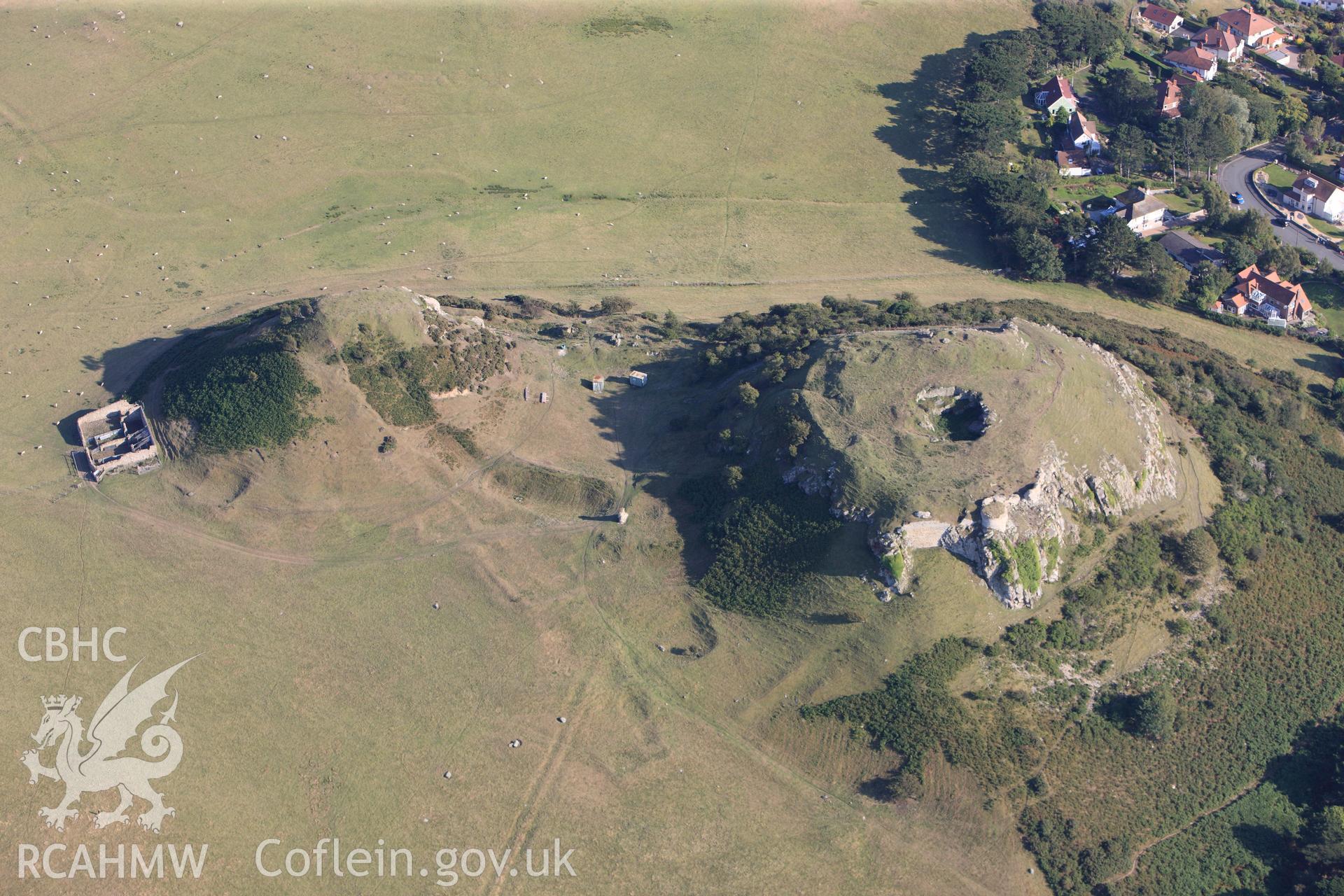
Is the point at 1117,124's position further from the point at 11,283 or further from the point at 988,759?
the point at 11,283

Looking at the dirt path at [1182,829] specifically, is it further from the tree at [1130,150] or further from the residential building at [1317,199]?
the tree at [1130,150]

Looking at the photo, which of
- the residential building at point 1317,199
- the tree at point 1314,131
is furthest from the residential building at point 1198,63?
the residential building at point 1317,199

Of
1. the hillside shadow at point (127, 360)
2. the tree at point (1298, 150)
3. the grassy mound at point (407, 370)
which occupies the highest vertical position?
the grassy mound at point (407, 370)

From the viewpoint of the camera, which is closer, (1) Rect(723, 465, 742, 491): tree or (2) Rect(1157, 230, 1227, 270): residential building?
(1) Rect(723, 465, 742, 491): tree

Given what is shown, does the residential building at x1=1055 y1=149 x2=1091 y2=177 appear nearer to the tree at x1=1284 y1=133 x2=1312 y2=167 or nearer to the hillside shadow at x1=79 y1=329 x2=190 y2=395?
the tree at x1=1284 y1=133 x2=1312 y2=167

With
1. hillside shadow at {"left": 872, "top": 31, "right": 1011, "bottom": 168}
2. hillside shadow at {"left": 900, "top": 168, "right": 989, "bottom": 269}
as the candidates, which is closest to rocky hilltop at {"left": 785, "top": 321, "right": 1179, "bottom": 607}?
hillside shadow at {"left": 900, "top": 168, "right": 989, "bottom": 269}

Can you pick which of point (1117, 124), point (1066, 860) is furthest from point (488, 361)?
point (1117, 124)
